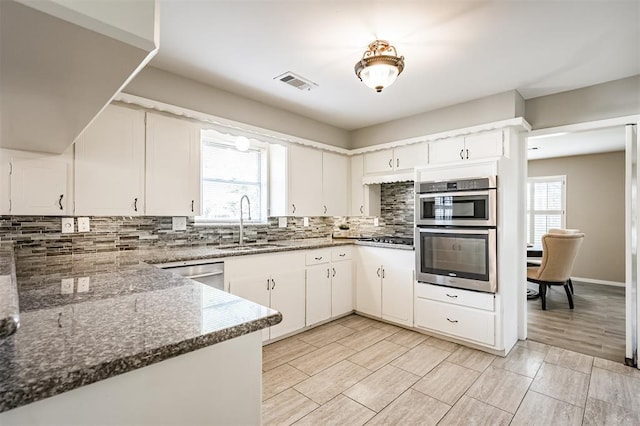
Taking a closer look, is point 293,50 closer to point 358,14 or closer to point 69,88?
point 358,14

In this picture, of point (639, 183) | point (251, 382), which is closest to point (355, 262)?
point (639, 183)

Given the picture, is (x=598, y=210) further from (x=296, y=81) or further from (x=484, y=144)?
(x=296, y=81)

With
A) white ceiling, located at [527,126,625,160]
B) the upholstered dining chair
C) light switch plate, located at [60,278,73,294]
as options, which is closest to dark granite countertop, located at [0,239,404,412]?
light switch plate, located at [60,278,73,294]

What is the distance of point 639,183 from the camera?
267 cm

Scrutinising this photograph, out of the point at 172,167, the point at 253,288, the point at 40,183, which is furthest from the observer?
the point at 253,288

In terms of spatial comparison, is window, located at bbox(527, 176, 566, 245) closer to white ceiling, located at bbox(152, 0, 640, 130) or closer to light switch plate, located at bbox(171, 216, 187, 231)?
white ceiling, located at bbox(152, 0, 640, 130)

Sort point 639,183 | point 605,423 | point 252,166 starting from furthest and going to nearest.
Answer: point 252,166
point 639,183
point 605,423

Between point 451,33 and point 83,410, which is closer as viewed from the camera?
point 83,410

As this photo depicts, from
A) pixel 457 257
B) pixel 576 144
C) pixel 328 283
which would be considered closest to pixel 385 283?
pixel 328 283

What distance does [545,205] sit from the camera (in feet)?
21.2

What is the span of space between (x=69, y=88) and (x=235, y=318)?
0.79m

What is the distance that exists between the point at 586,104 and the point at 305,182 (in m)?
2.93

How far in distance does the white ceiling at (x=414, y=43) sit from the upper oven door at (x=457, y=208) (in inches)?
41.5

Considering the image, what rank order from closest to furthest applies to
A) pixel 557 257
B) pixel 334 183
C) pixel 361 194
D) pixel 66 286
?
1. pixel 66 286
2. pixel 557 257
3. pixel 334 183
4. pixel 361 194
